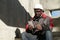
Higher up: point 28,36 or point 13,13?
point 13,13

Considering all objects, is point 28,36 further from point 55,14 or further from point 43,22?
point 55,14

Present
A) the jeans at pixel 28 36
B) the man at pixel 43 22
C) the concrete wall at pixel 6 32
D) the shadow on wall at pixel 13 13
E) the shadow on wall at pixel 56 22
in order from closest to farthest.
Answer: the man at pixel 43 22 < the jeans at pixel 28 36 < the concrete wall at pixel 6 32 < the shadow on wall at pixel 13 13 < the shadow on wall at pixel 56 22

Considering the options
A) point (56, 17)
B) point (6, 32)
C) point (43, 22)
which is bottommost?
point (6, 32)

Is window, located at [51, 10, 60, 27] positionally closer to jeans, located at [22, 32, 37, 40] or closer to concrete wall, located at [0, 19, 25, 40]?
concrete wall, located at [0, 19, 25, 40]

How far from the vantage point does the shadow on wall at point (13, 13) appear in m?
5.92

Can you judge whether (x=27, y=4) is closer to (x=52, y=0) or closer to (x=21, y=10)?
(x=21, y=10)

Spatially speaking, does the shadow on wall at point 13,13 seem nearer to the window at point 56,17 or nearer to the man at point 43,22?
the window at point 56,17

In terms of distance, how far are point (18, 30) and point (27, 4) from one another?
1319 mm

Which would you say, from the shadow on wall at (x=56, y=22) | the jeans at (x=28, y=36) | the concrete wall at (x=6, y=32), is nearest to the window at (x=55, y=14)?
the shadow on wall at (x=56, y=22)

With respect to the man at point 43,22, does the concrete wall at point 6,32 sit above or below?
below

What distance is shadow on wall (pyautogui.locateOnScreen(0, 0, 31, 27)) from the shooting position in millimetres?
5924

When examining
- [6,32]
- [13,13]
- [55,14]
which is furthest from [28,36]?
[55,14]

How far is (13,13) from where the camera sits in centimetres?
641

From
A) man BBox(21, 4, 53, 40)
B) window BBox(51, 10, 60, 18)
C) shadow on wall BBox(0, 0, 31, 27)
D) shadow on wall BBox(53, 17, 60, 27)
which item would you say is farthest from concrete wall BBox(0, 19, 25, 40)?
window BBox(51, 10, 60, 18)
